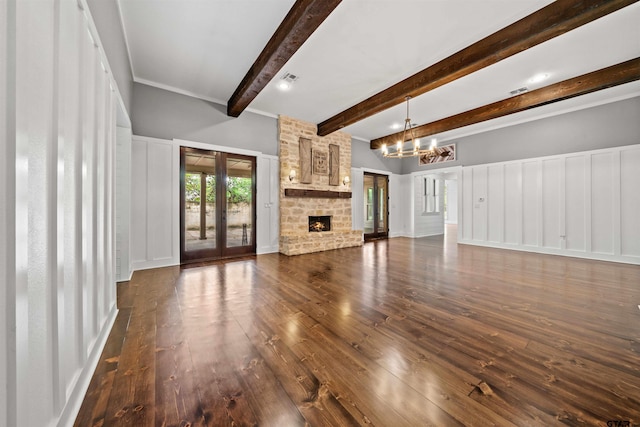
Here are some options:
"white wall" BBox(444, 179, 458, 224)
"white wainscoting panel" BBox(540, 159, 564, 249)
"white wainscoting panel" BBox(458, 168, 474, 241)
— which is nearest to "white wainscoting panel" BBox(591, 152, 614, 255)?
"white wainscoting panel" BBox(540, 159, 564, 249)

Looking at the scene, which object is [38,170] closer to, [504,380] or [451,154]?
[504,380]

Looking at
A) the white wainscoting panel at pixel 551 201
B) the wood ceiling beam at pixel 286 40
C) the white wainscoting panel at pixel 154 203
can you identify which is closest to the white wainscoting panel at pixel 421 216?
the white wainscoting panel at pixel 551 201

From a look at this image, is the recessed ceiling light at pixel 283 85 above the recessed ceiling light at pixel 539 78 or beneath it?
above

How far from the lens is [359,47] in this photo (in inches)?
140

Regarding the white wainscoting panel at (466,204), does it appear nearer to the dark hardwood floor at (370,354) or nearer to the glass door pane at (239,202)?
the dark hardwood floor at (370,354)

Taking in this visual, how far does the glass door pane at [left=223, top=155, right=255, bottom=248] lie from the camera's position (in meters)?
5.54

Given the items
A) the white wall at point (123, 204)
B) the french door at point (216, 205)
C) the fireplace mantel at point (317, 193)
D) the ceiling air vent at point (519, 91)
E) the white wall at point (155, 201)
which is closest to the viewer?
the white wall at point (123, 204)

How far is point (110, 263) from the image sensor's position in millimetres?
2373

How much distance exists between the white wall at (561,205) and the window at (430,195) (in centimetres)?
205

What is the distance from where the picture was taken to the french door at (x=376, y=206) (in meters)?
8.59

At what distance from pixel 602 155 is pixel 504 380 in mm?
6624

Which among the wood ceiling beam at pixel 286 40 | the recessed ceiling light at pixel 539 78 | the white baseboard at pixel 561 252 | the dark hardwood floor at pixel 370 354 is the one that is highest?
the recessed ceiling light at pixel 539 78

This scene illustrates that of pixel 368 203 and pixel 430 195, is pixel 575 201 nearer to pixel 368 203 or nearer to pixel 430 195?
pixel 430 195

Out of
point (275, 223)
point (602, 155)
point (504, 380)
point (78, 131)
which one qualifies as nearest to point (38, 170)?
point (78, 131)
